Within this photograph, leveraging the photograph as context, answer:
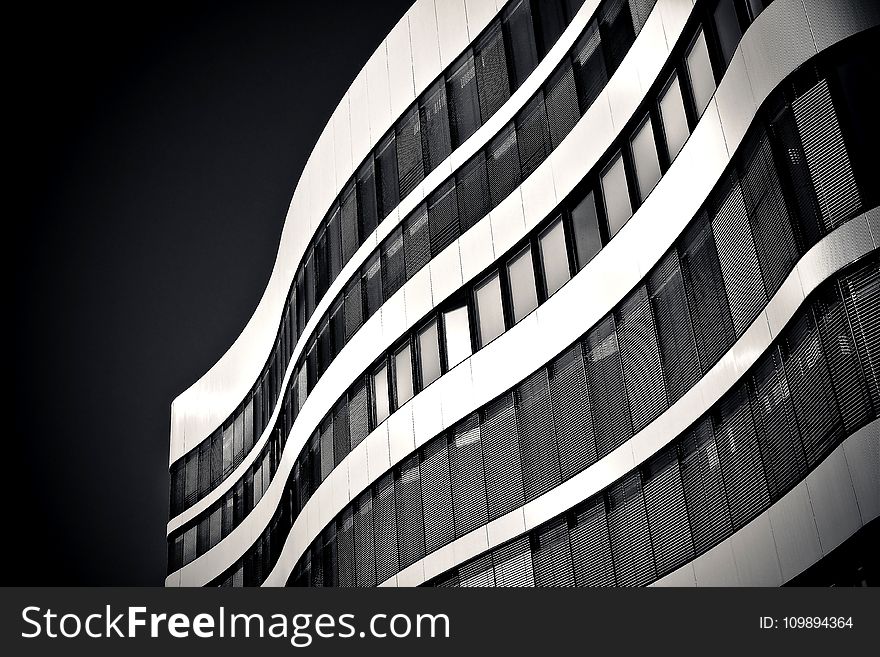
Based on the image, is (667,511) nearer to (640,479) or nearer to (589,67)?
(640,479)

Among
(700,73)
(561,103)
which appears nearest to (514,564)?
(561,103)

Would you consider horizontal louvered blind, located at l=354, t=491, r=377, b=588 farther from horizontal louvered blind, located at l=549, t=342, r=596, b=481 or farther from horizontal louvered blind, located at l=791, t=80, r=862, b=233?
horizontal louvered blind, located at l=791, t=80, r=862, b=233

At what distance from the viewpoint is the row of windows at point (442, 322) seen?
19.7m

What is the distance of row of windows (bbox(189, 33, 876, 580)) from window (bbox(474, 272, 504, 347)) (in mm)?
1995

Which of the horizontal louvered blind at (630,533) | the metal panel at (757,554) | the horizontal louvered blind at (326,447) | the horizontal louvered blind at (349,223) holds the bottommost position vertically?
the metal panel at (757,554)

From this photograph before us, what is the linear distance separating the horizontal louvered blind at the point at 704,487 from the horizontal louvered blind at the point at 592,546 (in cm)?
226

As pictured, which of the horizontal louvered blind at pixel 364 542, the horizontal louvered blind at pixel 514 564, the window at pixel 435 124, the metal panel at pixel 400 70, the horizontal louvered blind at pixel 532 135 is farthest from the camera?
the metal panel at pixel 400 70

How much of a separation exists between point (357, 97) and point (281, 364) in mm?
10699

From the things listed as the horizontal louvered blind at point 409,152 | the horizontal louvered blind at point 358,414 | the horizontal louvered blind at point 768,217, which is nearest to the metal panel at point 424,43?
the horizontal louvered blind at point 409,152

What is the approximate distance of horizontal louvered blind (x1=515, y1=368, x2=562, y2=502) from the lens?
18.8 m

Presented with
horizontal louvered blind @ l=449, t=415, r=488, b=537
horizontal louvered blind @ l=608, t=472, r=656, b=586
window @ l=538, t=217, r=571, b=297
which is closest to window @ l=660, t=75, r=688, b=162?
window @ l=538, t=217, r=571, b=297

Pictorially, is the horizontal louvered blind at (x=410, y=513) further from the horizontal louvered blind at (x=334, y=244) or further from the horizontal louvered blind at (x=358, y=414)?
the horizontal louvered blind at (x=334, y=244)

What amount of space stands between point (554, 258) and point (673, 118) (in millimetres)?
4306

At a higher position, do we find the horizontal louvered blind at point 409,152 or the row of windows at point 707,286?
the horizontal louvered blind at point 409,152
